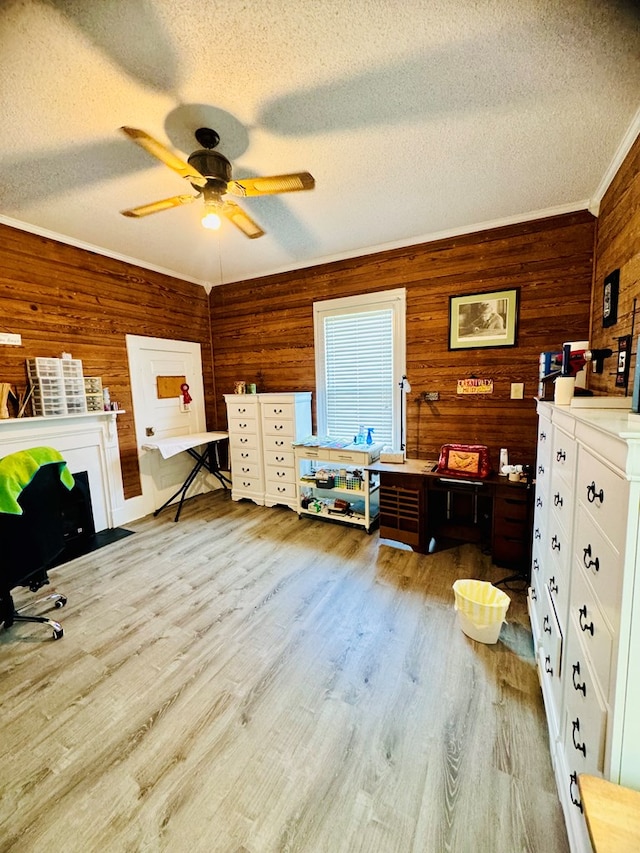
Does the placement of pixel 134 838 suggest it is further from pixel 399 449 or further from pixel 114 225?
pixel 114 225

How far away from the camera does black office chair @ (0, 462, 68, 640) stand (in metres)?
1.83

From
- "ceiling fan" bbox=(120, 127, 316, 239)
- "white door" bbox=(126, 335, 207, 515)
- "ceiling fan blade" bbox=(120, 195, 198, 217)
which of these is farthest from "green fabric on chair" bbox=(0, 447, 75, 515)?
"white door" bbox=(126, 335, 207, 515)

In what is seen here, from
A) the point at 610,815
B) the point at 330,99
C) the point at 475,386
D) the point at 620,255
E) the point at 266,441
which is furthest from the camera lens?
the point at 266,441

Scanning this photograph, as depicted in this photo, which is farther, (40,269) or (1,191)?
(40,269)

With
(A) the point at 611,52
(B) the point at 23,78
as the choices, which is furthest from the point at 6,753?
(A) the point at 611,52

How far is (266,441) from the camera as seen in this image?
3.91m

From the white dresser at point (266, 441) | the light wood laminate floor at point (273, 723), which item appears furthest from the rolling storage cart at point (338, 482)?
the light wood laminate floor at point (273, 723)

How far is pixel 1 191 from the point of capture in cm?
226

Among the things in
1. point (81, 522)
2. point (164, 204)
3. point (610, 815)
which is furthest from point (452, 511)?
point (81, 522)

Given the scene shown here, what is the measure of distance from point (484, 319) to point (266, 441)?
2533 mm

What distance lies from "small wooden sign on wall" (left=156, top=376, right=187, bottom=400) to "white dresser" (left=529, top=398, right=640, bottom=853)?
387cm

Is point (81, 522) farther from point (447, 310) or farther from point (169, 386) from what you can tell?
point (447, 310)

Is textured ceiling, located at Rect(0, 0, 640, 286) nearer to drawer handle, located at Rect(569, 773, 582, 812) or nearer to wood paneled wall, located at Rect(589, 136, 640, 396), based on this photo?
wood paneled wall, located at Rect(589, 136, 640, 396)

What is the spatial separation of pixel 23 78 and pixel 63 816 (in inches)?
113
